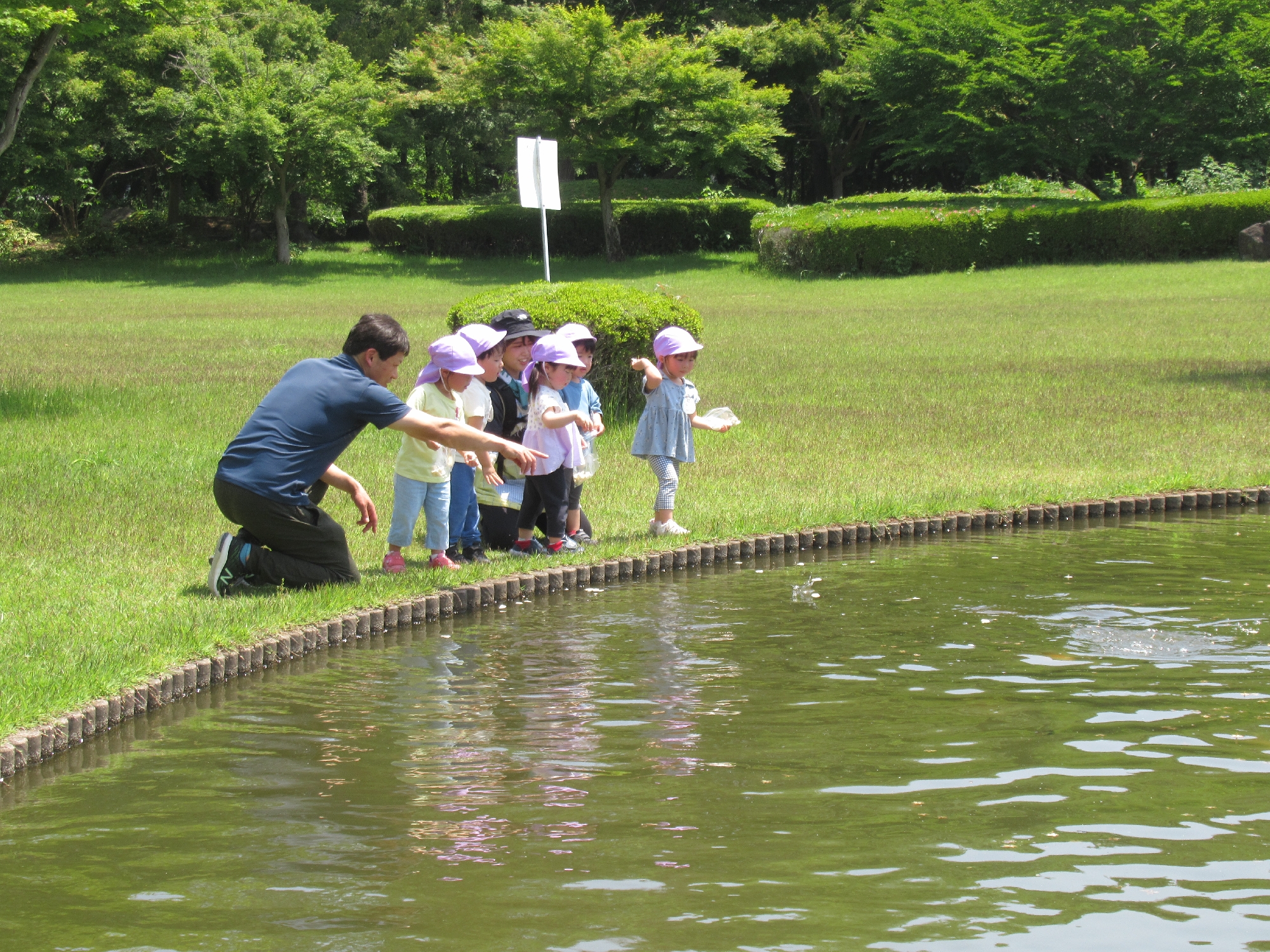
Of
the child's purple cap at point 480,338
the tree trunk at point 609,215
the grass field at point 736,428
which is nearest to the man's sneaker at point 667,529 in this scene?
the grass field at point 736,428

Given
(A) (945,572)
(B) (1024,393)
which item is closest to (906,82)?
(B) (1024,393)

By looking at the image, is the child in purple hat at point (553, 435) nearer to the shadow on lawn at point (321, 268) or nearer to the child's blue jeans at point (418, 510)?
the child's blue jeans at point (418, 510)

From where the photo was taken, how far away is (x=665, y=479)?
957cm

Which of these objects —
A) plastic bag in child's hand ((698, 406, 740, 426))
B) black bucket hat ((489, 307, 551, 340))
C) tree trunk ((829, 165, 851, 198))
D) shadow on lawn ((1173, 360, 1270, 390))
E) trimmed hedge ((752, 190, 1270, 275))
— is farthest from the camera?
tree trunk ((829, 165, 851, 198))

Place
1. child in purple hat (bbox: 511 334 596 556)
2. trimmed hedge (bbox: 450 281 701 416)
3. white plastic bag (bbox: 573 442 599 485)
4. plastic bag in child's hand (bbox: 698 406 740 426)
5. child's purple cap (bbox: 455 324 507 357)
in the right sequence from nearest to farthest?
1. child's purple cap (bbox: 455 324 507 357)
2. child in purple hat (bbox: 511 334 596 556)
3. white plastic bag (bbox: 573 442 599 485)
4. plastic bag in child's hand (bbox: 698 406 740 426)
5. trimmed hedge (bbox: 450 281 701 416)

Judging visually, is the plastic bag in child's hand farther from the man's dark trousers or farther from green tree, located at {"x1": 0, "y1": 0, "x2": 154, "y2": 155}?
green tree, located at {"x1": 0, "y1": 0, "x2": 154, "y2": 155}

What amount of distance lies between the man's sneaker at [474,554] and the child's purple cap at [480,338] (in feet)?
4.38

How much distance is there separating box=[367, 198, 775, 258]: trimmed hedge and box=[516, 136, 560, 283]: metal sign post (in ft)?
82.8

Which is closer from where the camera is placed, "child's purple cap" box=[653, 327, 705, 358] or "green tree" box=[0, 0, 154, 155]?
"child's purple cap" box=[653, 327, 705, 358]

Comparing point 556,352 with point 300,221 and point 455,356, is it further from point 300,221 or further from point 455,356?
point 300,221

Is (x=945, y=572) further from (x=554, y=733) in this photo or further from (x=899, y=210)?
(x=899, y=210)

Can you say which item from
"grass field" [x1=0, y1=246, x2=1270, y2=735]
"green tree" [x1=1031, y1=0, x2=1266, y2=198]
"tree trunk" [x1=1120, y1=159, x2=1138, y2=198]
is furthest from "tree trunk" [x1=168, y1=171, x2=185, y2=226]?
"tree trunk" [x1=1120, y1=159, x2=1138, y2=198]

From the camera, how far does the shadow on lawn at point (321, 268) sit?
35188 mm

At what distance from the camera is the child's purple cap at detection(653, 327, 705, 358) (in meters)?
9.50
